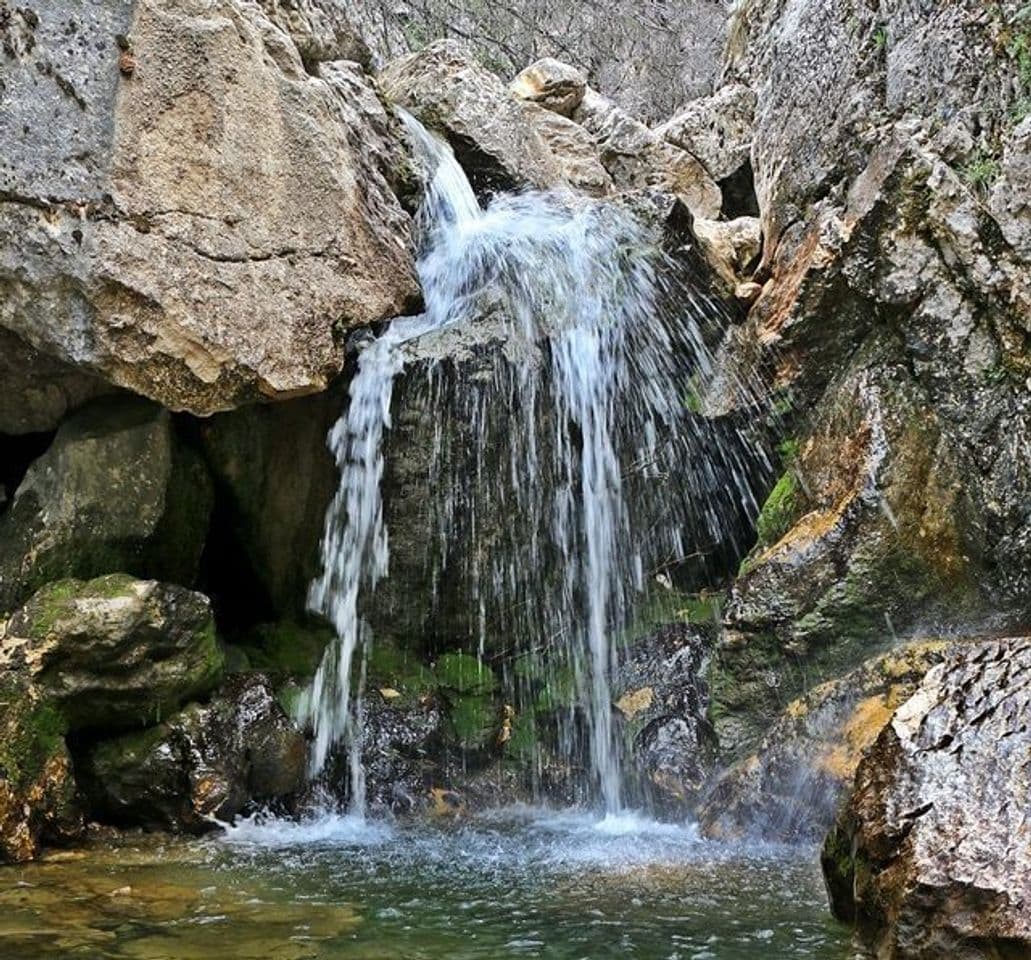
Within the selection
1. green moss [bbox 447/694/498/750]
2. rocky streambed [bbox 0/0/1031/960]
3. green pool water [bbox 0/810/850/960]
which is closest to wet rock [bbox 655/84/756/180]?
rocky streambed [bbox 0/0/1031/960]

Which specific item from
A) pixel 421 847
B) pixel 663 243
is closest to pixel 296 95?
pixel 663 243

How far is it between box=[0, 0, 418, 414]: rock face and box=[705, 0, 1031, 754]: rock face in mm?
3355

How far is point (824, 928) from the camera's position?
159 inches

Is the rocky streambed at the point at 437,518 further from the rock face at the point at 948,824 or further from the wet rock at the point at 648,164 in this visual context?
the wet rock at the point at 648,164

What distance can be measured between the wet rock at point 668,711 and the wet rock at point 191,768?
2.50 metres

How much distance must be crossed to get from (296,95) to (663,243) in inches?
128

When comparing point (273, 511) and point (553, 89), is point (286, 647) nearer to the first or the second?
point (273, 511)

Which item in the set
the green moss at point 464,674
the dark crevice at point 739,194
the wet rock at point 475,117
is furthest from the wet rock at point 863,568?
the dark crevice at point 739,194

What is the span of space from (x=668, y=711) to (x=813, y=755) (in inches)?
61.2

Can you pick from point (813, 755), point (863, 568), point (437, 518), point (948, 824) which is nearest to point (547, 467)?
point (437, 518)

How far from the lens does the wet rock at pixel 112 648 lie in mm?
6004

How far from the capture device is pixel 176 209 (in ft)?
21.8

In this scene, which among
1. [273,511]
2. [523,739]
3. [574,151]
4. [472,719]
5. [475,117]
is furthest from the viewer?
[574,151]

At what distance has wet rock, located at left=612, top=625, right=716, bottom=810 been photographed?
6.96m
